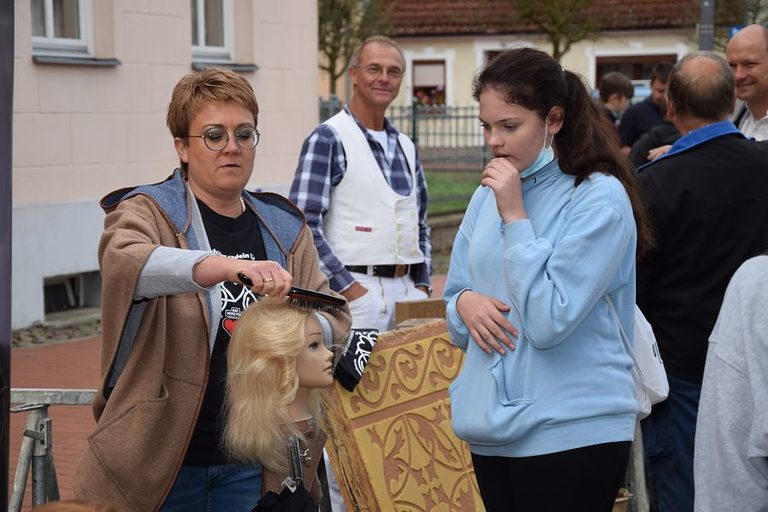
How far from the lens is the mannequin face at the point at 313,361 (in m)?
3.27

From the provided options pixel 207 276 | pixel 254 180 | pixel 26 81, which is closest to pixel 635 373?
pixel 207 276

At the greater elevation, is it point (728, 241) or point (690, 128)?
point (690, 128)

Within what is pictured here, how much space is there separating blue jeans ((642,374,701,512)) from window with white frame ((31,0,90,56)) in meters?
7.26

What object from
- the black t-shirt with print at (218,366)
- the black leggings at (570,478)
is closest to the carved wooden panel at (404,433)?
the black t-shirt with print at (218,366)

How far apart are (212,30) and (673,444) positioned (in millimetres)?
8971

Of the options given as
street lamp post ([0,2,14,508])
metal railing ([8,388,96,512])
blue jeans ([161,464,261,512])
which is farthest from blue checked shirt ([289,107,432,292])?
street lamp post ([0,2,14,508])

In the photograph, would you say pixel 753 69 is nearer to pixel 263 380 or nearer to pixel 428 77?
pixel 263 380

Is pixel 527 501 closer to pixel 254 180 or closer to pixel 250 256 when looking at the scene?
pixel 250 256

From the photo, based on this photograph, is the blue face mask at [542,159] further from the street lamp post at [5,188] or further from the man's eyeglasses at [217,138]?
the street lamp post at [5,188]

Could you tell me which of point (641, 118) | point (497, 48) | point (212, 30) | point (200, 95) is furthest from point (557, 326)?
point (497, 48)

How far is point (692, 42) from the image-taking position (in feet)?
109

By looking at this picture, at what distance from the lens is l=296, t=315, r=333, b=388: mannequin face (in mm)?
3271

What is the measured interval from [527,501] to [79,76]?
8.39 m

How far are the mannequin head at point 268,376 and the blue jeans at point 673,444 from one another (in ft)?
6.33
